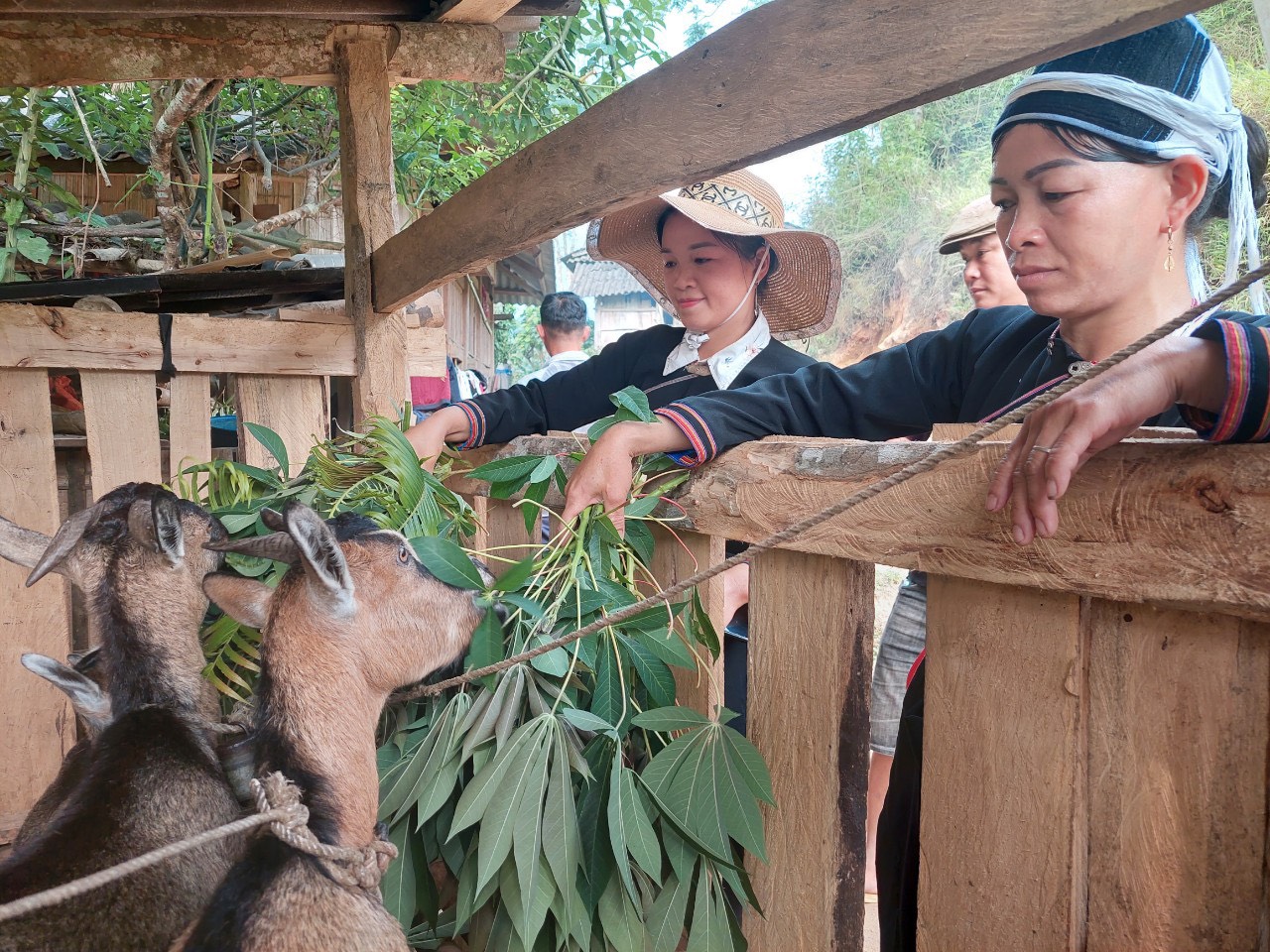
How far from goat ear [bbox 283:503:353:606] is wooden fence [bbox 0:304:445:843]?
6.72ft

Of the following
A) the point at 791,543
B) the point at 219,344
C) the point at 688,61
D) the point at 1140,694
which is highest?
the point at 688,61

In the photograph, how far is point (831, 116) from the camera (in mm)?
1406

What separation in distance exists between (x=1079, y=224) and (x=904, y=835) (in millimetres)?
1303

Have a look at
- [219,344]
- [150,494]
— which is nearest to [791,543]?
[150,494]

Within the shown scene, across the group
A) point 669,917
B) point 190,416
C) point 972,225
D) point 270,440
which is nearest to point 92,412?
point 190,416

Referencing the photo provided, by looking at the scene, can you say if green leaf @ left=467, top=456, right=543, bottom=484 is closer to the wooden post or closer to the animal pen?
the animal pen

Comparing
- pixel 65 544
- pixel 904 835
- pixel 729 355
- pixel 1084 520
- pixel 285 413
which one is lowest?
pixel 904 835

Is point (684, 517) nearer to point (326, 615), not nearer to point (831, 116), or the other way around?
point (326, 615)

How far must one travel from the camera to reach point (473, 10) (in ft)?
11.9

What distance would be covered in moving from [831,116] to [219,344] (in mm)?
2956

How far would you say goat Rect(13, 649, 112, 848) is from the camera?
2.05 m

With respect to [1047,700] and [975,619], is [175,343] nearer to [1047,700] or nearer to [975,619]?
[975,619]

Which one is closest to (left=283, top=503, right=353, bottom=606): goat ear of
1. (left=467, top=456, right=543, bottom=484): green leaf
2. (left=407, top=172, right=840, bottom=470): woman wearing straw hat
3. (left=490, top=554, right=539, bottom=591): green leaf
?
(left=490, top=554, right=539, bottom=591): green leaf

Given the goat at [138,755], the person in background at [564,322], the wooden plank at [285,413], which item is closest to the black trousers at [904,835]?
the goat at [138,755]
